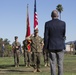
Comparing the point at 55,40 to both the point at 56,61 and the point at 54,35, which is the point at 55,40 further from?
the point at 56,61

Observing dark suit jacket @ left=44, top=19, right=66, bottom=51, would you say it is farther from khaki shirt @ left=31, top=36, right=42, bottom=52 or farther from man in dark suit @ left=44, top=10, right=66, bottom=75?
khaki shirt @ left=31, top=36, right=42, bottom=52

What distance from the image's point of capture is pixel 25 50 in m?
21.6

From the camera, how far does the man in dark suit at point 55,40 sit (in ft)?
35.4

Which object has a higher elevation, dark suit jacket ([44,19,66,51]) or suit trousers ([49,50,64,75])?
dark suit jacket ([44,19,66,51])

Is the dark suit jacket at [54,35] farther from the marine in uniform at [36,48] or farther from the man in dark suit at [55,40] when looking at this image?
the marine in uniform at [36,48]

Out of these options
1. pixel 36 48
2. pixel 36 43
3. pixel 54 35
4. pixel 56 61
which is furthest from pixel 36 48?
pixel 56 61

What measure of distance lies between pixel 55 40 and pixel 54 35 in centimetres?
17

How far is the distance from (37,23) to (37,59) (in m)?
3.76

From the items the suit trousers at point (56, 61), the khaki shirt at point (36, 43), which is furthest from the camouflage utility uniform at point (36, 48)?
the suit trousers at point (56, 61)

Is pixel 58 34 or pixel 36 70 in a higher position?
pixel 58 34

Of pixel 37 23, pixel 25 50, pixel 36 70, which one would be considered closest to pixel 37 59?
pixel 36 70

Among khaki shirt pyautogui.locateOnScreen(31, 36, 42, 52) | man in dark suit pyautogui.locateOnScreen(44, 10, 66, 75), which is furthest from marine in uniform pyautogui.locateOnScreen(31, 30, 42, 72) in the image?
man in dark suit pyautogui.locateOnScreen(44, 10, 66, 75)

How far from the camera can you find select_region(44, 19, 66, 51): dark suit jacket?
1087cm

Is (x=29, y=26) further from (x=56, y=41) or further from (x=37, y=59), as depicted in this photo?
(x=56, y=41)
